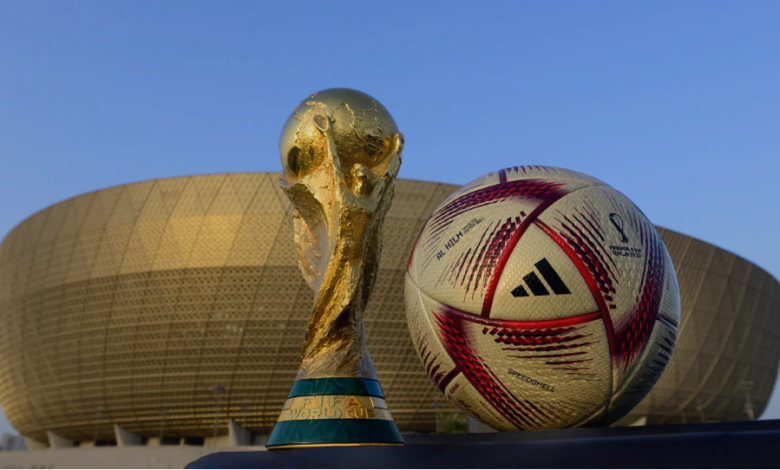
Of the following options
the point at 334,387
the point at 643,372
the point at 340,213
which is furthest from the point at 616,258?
the point at 334,387

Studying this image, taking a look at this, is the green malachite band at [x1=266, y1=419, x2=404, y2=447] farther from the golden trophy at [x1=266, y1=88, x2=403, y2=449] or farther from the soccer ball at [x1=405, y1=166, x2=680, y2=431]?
the soccer ball at [x1=405, y1=166, x2=680, y2=431]

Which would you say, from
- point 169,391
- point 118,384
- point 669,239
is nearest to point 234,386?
point 169,391

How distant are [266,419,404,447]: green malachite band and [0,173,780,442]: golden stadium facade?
23.4m

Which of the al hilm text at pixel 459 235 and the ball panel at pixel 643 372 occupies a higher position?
the al hilm text at pixel 459 235

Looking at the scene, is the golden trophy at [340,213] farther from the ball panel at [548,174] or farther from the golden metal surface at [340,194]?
the ball panel at [548,174]

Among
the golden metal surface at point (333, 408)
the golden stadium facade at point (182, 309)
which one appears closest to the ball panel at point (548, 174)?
the golden metal surface at point (333, 408)

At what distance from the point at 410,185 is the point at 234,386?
1130 cm

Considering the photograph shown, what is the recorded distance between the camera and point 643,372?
17.5 ft

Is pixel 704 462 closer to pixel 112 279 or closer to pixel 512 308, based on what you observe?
pixel 512 308

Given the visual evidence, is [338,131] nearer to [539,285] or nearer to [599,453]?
[539,285]

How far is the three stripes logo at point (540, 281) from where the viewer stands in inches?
199

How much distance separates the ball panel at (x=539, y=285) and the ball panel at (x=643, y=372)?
634 mm

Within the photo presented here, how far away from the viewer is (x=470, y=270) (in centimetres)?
533

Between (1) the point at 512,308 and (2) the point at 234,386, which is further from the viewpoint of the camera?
(2) the point at 234,386
